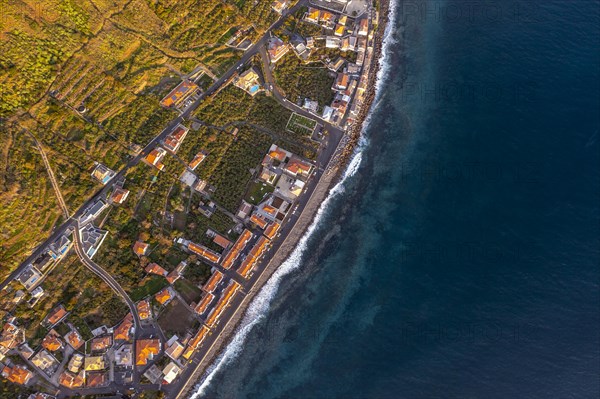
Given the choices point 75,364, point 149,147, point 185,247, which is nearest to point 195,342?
point 185,247

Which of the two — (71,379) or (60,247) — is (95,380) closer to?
(71,379)

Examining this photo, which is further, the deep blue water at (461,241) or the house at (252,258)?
the house at (252,258)

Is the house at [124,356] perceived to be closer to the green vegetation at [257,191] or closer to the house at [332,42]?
the green vegetation at [257,191]

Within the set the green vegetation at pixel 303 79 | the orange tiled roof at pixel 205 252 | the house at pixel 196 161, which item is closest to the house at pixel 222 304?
the orange tiled roof at pixel 205 252

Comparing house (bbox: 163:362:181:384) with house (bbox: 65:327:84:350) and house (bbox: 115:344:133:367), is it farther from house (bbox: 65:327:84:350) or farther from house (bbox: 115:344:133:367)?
house (bbox: 65:327:84:350)

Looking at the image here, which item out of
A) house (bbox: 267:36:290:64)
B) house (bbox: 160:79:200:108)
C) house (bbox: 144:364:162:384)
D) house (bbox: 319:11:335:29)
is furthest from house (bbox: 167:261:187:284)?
house (bbox: 319:11:335:29)

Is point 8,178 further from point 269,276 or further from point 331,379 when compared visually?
point 331,379

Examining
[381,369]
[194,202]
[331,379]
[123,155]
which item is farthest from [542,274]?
[123,155]
